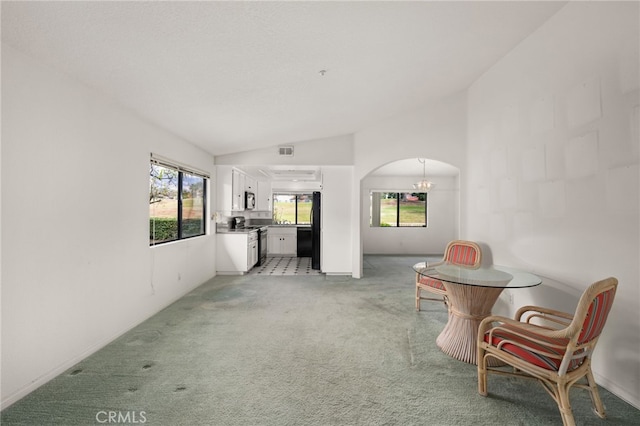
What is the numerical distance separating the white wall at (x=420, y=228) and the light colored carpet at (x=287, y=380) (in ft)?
16.4

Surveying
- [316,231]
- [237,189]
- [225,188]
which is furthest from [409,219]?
[225,188]

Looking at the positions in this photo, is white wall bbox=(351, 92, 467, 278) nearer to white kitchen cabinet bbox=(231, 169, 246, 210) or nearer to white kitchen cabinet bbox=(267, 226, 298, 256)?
white kitchen cabinet bbox=(231, 169, 246, 210)

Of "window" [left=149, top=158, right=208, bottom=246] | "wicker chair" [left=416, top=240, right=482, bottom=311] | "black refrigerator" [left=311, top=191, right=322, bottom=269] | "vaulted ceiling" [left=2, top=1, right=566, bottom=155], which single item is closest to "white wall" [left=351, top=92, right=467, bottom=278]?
"vaulted ceiling" [left=2, top=1, right=566, bottom=155]

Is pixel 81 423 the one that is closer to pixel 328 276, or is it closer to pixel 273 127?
pixel 273 127

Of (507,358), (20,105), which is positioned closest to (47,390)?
(20,105)

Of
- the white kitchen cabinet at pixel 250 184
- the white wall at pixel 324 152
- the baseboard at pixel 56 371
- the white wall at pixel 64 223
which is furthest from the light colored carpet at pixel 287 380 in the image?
the white kitchen cabinet at pixel 250 184

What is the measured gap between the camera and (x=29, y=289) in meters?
1.94

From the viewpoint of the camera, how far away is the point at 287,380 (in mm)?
2109

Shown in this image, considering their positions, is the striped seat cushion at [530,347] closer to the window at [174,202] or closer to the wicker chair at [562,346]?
the wicker chair at [562,346]

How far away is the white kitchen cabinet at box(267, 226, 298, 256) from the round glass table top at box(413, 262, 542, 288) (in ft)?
16.8

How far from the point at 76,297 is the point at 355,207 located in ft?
13.6

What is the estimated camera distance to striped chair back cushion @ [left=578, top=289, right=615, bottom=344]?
5.06 feet

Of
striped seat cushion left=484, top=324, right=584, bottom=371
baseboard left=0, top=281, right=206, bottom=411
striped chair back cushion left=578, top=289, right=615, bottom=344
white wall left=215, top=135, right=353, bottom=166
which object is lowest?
baseboard left=0, top=281, right=206, bottom=411

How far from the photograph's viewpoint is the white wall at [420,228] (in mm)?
8477
